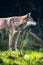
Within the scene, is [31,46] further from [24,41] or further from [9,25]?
[9,25]

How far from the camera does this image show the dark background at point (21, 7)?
1575cm

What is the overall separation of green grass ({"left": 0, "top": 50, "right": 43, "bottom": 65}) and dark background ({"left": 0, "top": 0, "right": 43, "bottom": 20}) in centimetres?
573

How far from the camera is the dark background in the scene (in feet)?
51.7

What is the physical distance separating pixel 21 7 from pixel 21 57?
6.79 meters

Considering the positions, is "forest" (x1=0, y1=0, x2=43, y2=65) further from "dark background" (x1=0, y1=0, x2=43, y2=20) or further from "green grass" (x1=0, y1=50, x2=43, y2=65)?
"dark background" (x1=0, y1=0, x2=43, y2=20)

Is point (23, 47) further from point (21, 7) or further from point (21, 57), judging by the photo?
point (21, 7)

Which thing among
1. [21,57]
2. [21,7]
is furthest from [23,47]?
[21,7]

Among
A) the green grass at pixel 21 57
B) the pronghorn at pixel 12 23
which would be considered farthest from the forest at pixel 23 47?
the pronghorn at pixel 12 23

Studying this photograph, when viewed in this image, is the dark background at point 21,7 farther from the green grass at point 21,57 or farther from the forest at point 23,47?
the green grass at point 21,57

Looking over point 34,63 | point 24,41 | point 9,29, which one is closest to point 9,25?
point 9,29

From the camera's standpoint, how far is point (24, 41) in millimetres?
10781

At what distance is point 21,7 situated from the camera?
15922mm

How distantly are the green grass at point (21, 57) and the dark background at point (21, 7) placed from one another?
5.73m

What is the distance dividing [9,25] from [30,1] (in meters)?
5.40
